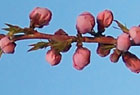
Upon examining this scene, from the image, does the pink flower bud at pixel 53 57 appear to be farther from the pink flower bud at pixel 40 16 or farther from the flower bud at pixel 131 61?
the flower bud at pixel 131 61

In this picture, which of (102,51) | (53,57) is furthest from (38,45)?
(102,51)

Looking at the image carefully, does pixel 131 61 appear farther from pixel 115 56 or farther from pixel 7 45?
pixel 7 45

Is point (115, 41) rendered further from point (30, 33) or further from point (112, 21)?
point (30, 33)

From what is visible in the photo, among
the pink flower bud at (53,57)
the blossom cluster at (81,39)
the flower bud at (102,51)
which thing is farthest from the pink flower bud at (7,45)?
the flower bud at (102,51)

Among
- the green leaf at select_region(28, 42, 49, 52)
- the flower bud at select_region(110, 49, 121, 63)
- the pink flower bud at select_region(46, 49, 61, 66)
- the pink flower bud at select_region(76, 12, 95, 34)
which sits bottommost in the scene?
the flower bud at select_region(110, 49, 121, 63)

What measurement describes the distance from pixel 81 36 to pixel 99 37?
0.16 ft

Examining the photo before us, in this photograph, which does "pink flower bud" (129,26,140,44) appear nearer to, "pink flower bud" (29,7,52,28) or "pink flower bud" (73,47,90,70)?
"pink flower bud" (73,47,90,70)

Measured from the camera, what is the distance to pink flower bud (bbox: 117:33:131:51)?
1029mm

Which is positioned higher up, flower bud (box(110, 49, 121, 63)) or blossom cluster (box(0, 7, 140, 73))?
blossom cluster (box(0, 7, 140, 73))

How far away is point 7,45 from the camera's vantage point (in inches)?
42.3

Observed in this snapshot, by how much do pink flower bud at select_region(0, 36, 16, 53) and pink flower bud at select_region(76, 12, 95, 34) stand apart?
0.19 metres

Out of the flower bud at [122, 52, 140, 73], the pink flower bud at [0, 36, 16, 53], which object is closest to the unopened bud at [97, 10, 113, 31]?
the flower bud at [122, 52, 140, 73]

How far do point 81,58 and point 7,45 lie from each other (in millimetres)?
210

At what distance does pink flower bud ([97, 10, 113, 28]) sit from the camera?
1.12 metres
